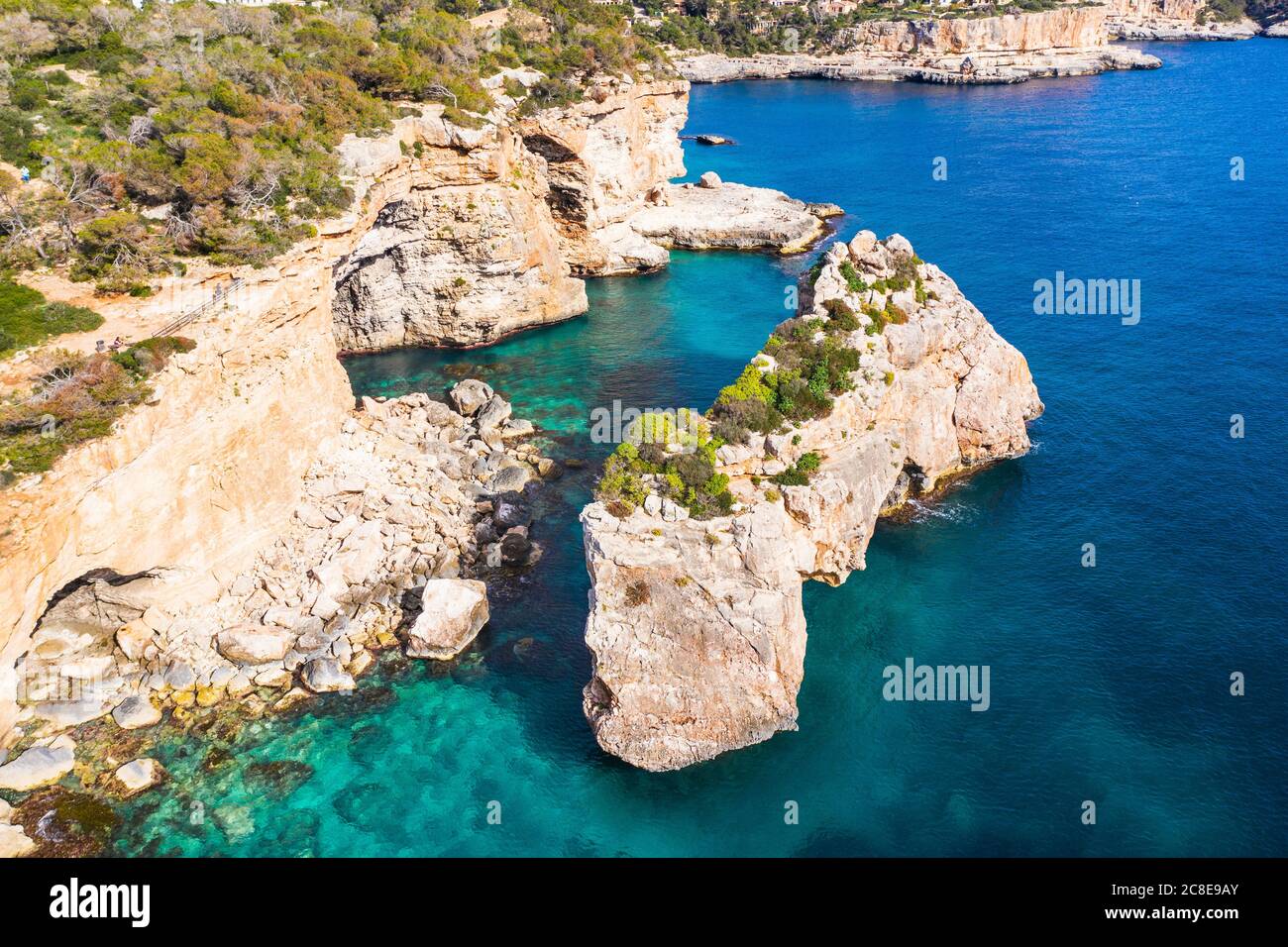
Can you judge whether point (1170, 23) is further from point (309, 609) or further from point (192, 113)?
point (309, 609)

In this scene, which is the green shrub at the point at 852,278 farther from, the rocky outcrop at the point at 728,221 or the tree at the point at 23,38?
the tree at the point at 23,38

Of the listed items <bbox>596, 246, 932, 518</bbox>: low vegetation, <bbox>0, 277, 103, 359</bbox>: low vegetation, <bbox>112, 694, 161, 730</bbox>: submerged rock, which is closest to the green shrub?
<bbox>596, 246, 932, 518</bbox>: low vegetation

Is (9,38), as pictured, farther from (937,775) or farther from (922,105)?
(922,105)

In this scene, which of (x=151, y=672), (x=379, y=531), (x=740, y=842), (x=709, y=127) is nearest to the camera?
A: (x=740, y=842)

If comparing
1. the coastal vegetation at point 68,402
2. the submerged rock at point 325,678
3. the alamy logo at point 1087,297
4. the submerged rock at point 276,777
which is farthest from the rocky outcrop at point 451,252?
the alamy logo at point 1087,297

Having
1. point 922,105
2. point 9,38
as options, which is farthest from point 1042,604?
point 922,105

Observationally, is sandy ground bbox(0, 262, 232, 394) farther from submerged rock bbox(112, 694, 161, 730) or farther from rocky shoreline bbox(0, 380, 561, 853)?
submerged rock bbox(112, 694, 161, 730)
